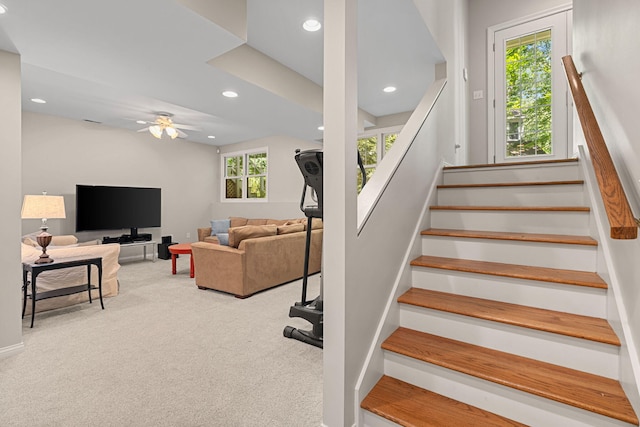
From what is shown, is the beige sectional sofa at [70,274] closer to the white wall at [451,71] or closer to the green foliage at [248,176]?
the white wall at [451,71]

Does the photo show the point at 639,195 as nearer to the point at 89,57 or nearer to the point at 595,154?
the point at 595,154

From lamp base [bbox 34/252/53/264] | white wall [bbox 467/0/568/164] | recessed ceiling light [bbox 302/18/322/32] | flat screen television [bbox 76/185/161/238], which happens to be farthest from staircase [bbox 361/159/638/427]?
flat screen television [bbox 76/185/161/238]

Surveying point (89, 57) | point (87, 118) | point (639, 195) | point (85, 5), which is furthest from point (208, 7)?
point (87, 118)

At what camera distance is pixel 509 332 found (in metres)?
1.56

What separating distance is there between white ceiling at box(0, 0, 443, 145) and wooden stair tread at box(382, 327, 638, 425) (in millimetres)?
2515

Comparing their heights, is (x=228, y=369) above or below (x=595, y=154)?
below

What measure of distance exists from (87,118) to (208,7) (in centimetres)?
512

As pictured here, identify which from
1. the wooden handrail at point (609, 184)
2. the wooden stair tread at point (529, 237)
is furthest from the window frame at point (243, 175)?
the wooden handrail at point (609, 184)

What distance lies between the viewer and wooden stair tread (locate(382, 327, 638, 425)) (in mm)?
1194

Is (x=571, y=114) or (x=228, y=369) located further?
(x=571, y=114)

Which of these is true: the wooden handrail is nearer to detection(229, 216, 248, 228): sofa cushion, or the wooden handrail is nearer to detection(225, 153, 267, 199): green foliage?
detection(229, 216, 248, 228): sofa cushion

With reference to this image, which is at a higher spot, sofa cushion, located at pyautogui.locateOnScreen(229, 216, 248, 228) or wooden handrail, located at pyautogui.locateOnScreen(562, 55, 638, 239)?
wooden handrail, located at pyautogui.locateOnScreen(562, 55, 638, 239)

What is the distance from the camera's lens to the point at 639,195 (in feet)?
3.81

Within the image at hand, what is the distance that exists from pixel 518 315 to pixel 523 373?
0.97 ft
